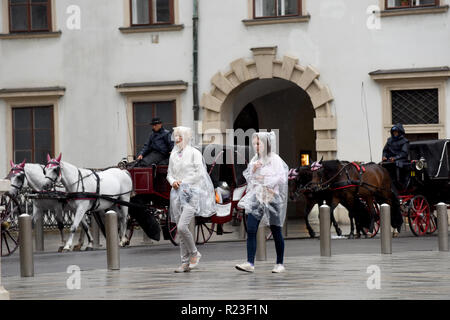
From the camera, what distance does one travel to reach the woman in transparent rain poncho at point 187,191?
47.0ft

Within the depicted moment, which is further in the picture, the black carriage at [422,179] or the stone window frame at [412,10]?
the stone window frame at [412,10]

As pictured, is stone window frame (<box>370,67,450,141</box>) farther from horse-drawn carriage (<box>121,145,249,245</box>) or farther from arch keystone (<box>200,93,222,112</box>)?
horse-drawn carriage (<box>121,145,249,245</box>)

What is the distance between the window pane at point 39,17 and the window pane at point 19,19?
19 centimetres

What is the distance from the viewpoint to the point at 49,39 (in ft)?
97.3

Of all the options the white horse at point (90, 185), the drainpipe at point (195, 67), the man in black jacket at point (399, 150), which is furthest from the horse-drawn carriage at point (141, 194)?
the drainpipe at point (195, 67)

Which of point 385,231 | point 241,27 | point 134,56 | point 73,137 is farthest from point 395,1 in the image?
point 385,231

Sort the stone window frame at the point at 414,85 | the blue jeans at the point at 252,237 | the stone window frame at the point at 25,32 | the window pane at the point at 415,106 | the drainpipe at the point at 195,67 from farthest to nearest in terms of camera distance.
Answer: the stone window frame at the point at 25,32, the drainpipe at the point at 195,67, the window pane at the point at 415,106, the stone window frame at the point at 414,85, the blue jeans at the point at 252,237

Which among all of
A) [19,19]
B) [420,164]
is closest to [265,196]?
[420,164]

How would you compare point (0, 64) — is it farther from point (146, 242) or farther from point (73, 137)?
point (146, 242)

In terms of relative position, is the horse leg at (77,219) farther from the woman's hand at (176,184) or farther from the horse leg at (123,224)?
the woman's hand at (176,184)

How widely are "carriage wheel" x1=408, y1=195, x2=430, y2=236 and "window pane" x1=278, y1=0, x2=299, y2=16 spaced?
7321mm

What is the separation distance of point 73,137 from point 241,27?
5295mm

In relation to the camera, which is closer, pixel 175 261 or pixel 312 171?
pixel 175 261
